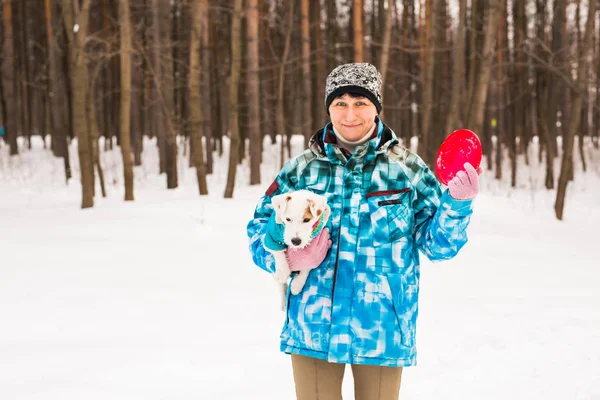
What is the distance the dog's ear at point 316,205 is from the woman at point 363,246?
10 centimetres

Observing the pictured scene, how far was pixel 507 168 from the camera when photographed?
23.7 metres

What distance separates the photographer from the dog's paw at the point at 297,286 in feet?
7.43

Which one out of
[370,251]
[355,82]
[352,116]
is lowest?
[370,251]

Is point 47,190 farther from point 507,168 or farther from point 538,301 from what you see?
point 507,168

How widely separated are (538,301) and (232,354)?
3.62m

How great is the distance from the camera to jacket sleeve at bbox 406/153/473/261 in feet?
Result: 7.05

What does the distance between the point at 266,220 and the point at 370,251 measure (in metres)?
0.47

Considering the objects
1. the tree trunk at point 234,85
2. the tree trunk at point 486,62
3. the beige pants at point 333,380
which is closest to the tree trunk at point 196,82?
the tree trunk at point 234,85

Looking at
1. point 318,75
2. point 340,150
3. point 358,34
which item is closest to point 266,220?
point 340,150

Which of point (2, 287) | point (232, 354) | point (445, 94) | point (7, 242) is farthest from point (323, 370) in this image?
point (445, 94)

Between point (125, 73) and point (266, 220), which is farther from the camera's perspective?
point (125, 73)

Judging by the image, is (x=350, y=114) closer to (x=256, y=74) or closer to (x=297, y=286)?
(x=297, y=286)

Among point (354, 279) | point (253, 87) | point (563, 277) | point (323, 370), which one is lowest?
point (563, 277)

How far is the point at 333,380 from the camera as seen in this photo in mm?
2297
